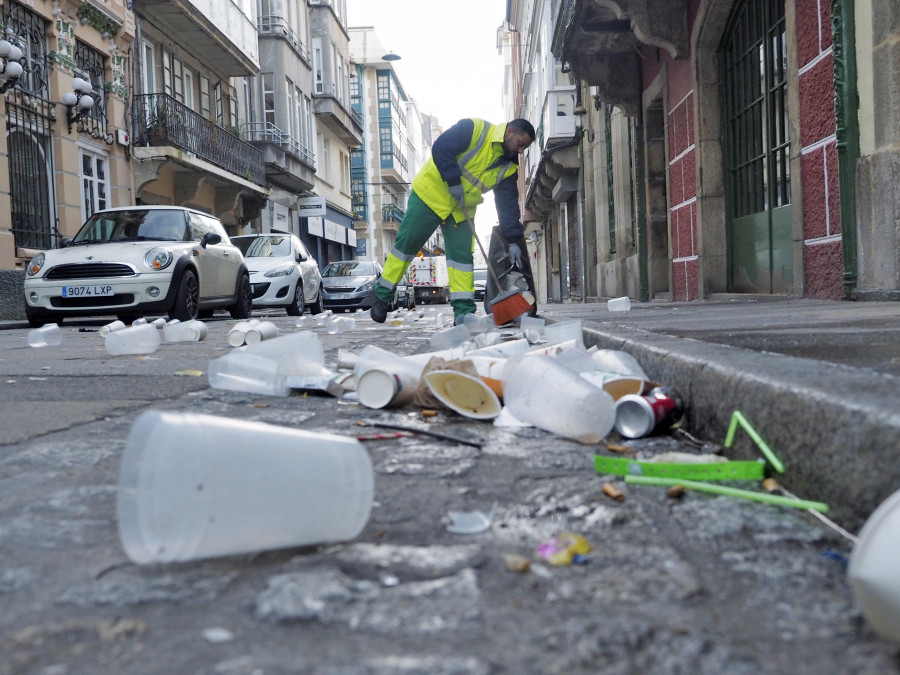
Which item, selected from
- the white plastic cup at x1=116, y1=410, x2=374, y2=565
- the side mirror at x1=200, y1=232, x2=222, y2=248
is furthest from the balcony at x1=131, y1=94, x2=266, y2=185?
the white plastic cup at x1=116, y1=410, x2=374, y2=565

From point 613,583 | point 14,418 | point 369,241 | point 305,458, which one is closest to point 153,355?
point 14,418

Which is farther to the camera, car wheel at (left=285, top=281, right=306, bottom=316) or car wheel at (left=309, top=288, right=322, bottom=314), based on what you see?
car wheel at (left=309, top=288, right=322, bottom=314)

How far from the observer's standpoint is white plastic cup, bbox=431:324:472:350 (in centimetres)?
481

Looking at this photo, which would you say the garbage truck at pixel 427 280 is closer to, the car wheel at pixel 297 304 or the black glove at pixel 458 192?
the car wheel at pixel 297 304

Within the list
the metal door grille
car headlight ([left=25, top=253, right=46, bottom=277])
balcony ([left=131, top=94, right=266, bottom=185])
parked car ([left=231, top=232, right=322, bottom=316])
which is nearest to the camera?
the metal door grille

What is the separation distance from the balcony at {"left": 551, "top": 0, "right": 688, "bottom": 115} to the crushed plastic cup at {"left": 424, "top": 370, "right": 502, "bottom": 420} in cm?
755

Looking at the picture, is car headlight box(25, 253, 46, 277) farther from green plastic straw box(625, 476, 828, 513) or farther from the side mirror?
green plastic straw box(625, 476, 828, 513)

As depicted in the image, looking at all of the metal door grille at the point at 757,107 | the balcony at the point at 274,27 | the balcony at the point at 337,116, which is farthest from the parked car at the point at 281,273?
the balcony at the point at 337,116

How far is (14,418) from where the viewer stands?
8.86 ft

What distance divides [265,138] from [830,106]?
21.2m

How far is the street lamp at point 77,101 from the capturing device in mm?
13672

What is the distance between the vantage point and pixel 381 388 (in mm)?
2830

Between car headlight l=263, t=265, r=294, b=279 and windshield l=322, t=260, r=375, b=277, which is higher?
windshield l=322, t=260, r=375, b=277

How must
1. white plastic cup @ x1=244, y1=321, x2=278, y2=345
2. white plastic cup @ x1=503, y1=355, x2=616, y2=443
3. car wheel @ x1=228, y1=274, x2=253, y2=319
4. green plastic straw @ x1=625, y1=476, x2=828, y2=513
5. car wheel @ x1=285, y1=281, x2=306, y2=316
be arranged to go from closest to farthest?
green plastic straw @ x1=625, y1=476, x2=828, y2=513, white plastic cup @ x1=503, y1=355, x2=616, y2=443, white plastic cup @ x1=244, y1=321, x2=278, y2=345, car wheel @ x1=228, y1=274, x2=253, y2=319, car wheel @ x1=285, y1=281, x2=306, y2=316
